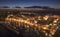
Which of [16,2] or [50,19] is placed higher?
[16,2]

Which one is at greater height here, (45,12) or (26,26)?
(45,12)

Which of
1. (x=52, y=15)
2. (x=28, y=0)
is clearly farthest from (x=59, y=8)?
(x=28, y=0)

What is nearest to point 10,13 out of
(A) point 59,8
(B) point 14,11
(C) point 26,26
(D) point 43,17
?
(B) point 14,11

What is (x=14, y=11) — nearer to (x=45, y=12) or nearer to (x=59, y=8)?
(x=45, y=12)

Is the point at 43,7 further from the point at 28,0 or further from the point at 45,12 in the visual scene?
the point at 28,0

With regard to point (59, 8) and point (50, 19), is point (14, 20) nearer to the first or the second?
point (50, 19)

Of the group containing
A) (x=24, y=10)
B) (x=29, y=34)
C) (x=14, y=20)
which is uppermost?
(x=24, y=10)

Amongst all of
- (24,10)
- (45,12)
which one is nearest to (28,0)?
(24,10)
